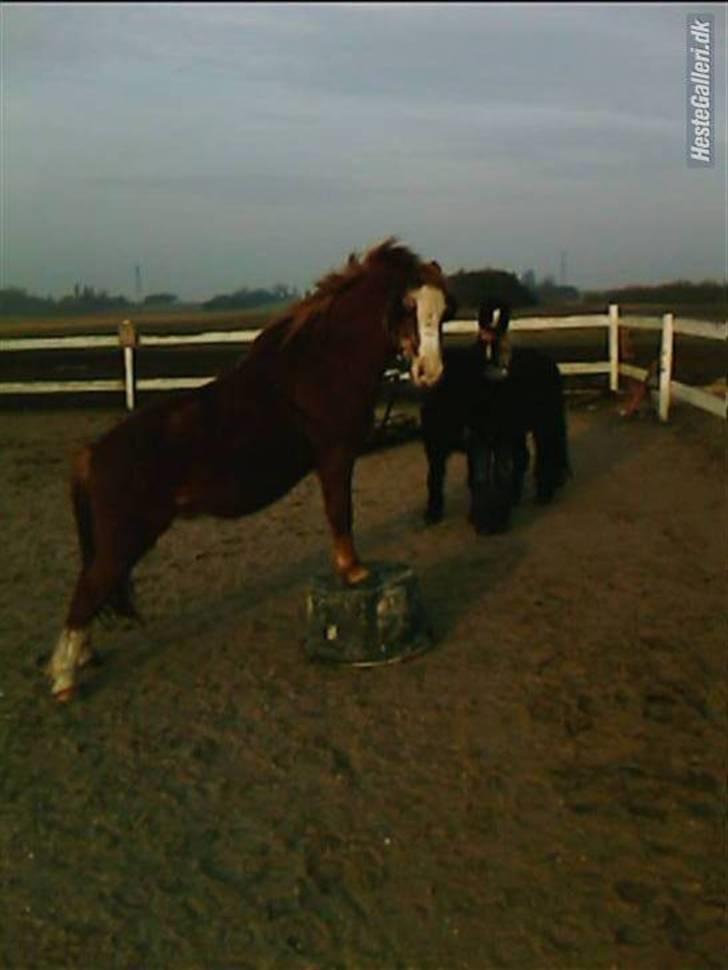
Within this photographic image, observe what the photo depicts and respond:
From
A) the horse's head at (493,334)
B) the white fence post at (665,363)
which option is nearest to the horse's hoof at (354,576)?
the horse's head at (493,334)

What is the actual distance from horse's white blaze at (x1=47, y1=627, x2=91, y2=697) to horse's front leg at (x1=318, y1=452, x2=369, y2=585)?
1207 millimetres

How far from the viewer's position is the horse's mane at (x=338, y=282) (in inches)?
191

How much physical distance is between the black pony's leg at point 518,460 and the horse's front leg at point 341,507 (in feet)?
8.32

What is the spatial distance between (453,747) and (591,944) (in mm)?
1212

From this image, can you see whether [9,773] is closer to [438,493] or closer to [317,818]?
[317,818]

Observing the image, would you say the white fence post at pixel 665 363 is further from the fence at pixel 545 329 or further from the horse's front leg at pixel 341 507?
the horse's front leg at pixel 341 507

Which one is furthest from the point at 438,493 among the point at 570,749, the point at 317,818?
the point at 317,818

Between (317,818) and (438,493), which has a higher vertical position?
(438,493)

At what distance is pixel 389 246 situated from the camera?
192 inches

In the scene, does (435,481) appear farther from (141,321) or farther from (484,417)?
(141,321)

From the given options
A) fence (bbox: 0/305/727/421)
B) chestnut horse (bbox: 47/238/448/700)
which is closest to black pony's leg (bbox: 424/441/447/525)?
chestnut horse (bbox: 47/238/448/700)

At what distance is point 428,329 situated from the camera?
15.7ft

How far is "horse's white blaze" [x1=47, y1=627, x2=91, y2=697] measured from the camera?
181 inches

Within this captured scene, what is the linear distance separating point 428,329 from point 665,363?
689 centimetres
